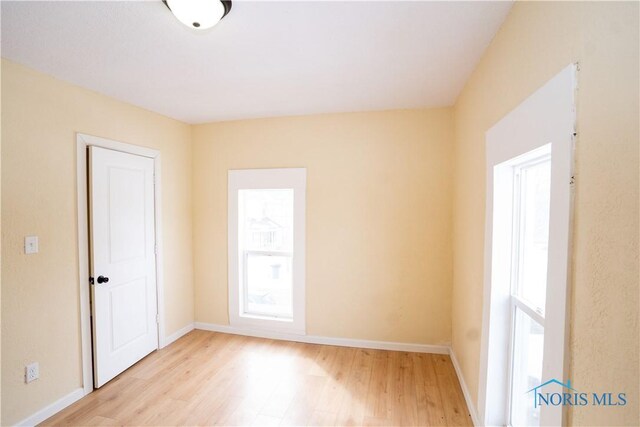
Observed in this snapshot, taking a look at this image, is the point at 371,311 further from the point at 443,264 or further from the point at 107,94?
the point at 107,94

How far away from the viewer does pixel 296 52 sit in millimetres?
1815

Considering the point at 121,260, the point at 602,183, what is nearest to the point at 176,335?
the point at 121,260

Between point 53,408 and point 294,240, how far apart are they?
2.34m

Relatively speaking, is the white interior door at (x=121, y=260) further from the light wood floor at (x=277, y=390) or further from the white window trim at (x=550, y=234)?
the white window trim at (x=550, y=234)

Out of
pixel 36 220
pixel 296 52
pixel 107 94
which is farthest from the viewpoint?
pixel 107 94

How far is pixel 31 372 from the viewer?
1973 mm

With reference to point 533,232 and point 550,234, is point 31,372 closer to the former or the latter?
point 550,234

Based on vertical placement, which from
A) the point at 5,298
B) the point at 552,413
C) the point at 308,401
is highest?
the point at 5,298

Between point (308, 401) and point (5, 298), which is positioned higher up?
point (5, 298)

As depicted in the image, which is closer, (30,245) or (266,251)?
(30,245)

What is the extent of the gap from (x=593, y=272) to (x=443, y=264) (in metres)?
2.12

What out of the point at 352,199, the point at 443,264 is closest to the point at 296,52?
the point at 352,199

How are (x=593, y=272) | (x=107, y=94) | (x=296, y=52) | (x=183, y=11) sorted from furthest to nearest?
(x=107, y=94), (x=296, y=52), (x=183, y=11), (x=593, y=272)

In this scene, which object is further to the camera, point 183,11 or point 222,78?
point 222,78
